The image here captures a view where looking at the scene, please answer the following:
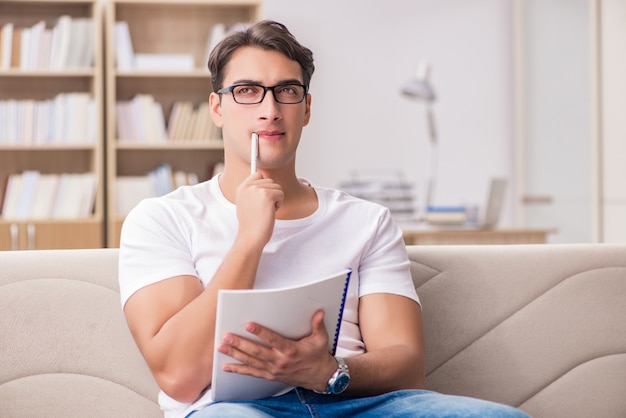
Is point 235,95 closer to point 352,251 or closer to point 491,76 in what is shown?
point 352,251

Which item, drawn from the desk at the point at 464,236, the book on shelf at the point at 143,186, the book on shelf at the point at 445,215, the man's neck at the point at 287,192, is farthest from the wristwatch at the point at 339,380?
the book on shelf at the point at 143,186

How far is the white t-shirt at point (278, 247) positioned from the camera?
5.21 ft

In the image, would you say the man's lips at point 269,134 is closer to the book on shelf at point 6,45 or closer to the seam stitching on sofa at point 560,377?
the seam stitching on sofa at point 560,377

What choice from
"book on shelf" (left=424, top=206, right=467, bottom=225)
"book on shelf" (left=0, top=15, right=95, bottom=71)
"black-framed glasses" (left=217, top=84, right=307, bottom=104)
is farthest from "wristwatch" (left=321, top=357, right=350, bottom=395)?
"book on shelf" (left=0, top=15, right=95, bottom=71)

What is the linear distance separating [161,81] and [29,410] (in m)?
3.55

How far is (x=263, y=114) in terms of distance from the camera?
1.71m

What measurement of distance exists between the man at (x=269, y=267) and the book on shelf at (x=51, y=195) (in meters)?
3.16

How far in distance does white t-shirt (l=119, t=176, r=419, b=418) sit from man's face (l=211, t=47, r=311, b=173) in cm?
11

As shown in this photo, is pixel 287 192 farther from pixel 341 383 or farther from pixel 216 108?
→ pixel 341 383

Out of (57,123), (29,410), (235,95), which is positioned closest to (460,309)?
(235,95)

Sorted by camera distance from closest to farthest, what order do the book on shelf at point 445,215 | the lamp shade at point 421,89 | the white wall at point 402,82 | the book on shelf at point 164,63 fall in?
1. the book on shelf at point 445,215
2. the lamp shade at point 421,89
3. the book on shelf at point 164,63
4. the white wall at point 402,82

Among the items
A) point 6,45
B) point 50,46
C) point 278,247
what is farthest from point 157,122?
point 278,247

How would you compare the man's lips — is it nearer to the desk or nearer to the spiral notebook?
the spiral notebook

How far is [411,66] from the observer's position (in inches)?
218
